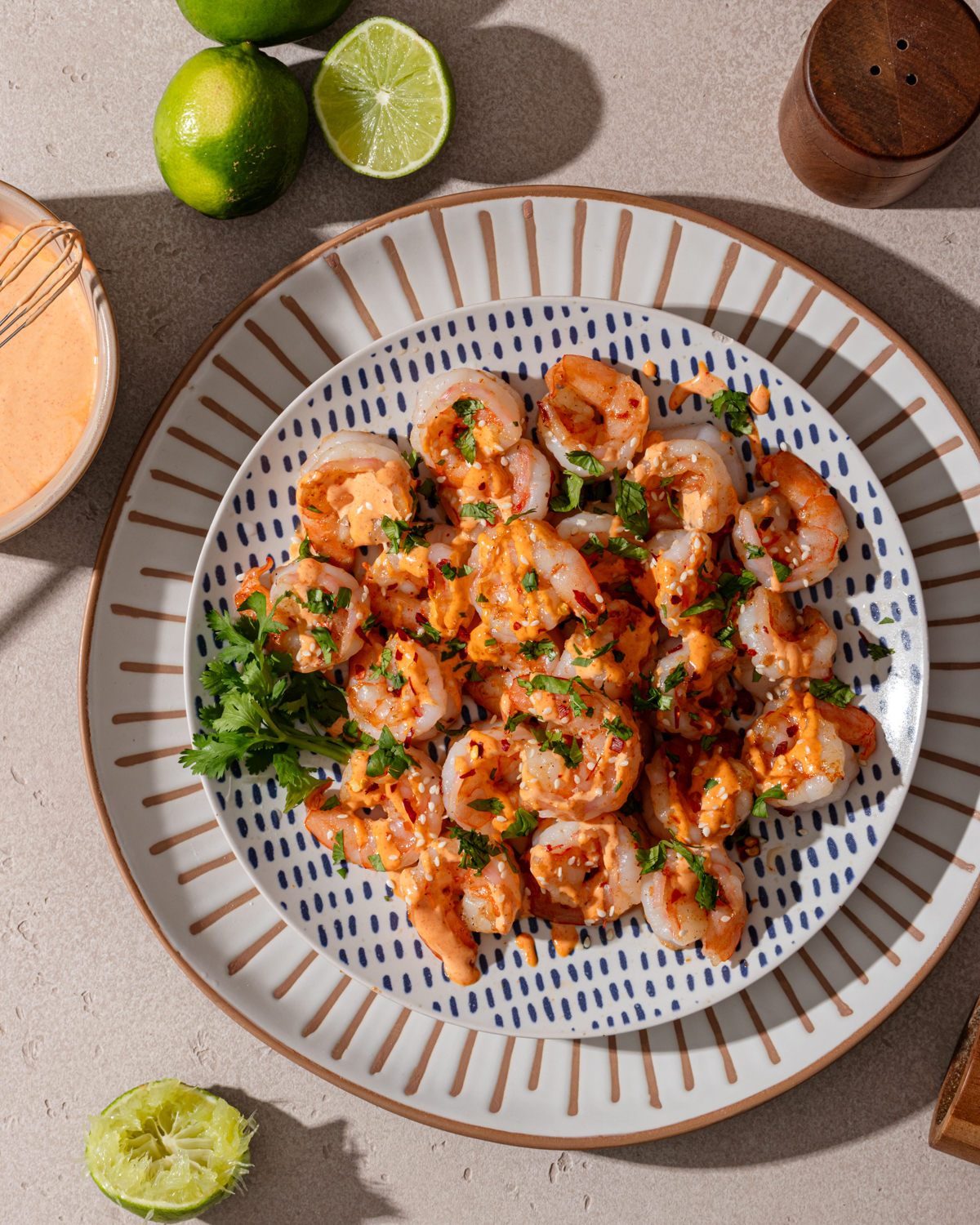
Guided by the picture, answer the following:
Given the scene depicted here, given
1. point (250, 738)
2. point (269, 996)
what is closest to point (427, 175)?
point (250, 738)

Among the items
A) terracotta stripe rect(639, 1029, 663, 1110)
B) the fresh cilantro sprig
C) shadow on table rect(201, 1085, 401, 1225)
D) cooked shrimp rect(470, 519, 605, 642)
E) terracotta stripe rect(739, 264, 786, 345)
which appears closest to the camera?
cooked shrimp rect(470, 519, 605, 642)

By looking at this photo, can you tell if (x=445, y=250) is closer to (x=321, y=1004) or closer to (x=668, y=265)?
(x=668, y=265)

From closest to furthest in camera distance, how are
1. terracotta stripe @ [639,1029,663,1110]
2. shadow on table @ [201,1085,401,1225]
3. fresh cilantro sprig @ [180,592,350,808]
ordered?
fresh cilantro sprig @ [180,592,350,808], terracotta stripe @ [639,1029,663,1110], shadow on table @ [201,1085,401,1225]

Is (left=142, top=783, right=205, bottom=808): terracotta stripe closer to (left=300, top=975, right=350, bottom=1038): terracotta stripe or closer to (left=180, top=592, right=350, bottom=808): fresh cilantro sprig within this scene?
(left=180, top=592, right=350, bottom=808): fresh cilantro sprig

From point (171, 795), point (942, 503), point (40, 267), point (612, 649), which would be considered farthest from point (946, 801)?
point (40, 267)

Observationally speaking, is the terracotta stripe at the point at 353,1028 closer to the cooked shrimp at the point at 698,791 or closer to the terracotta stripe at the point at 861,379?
the cooked shrimp at the point at 698,791

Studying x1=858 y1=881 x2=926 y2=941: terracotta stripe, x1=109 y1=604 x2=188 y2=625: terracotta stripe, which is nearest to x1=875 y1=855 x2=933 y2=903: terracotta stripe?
x1=858 y1=881 x2=926 y2=941: terracotta stripe

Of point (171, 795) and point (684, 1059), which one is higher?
point (684, 1059)
